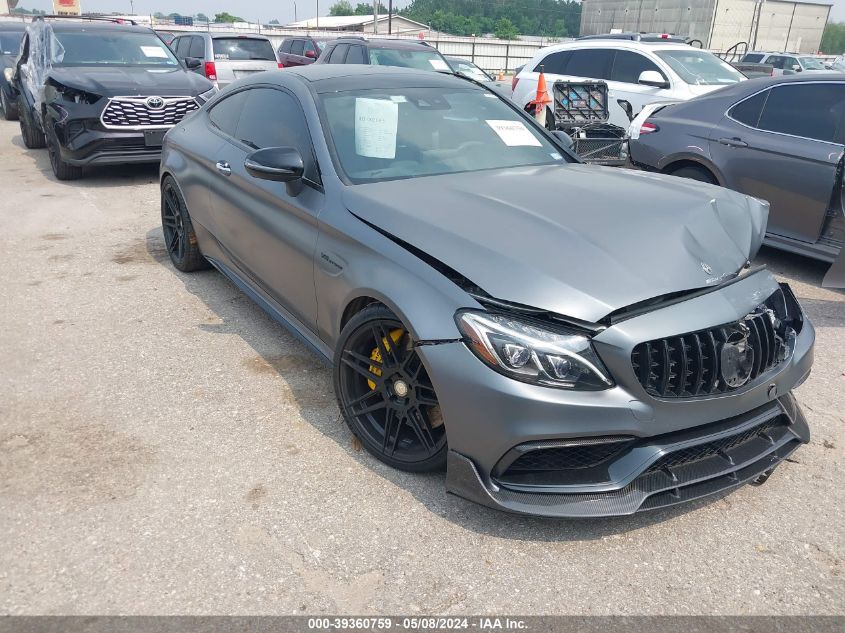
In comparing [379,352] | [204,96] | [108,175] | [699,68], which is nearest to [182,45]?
[108,175]

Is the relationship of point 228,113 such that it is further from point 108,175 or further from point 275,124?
point 108,175

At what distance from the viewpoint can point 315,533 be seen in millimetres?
2711

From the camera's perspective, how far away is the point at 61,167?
8859 mm

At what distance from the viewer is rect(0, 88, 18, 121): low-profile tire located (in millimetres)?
14227

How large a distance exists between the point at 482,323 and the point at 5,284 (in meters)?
4.50

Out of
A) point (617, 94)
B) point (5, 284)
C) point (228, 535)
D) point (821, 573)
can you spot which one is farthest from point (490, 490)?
point (617, 94)

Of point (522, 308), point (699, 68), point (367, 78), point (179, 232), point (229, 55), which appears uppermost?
point (367, 78)

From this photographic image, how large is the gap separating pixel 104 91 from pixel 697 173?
6.68 metres

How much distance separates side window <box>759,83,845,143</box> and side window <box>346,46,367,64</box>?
24.1ft

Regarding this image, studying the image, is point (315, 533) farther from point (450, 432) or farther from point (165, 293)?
point (165, 293)

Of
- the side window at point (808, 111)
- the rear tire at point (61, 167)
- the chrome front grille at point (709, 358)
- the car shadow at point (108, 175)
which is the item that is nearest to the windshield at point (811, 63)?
the side window at point (808, 111)

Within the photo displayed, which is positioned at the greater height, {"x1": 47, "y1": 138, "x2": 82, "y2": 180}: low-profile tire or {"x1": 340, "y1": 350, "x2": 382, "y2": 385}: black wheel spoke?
{"x1": 340, "y1": 350, "x2": 382, "y2": 385}: black wheel spoke

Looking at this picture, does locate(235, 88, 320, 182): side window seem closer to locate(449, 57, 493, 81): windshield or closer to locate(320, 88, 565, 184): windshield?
locate(320, 88, 565, 184): windshield

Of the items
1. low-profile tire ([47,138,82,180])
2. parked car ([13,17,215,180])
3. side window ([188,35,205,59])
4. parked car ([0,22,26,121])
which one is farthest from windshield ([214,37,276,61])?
low-profile tire ([47,138,82,180])
